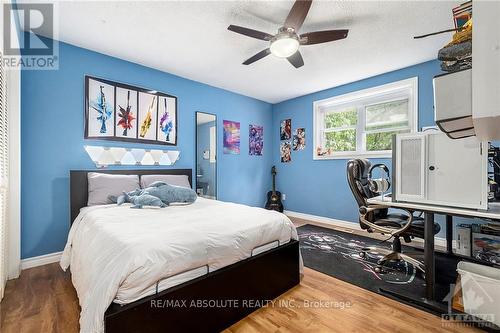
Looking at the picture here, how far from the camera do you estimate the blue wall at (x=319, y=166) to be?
10.2 ft

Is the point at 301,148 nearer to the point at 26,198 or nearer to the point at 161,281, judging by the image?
the point at 161,281

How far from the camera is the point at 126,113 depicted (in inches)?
117

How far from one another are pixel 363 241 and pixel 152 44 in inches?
146

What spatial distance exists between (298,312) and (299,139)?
3459 millimetres

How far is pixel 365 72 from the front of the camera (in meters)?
3.41

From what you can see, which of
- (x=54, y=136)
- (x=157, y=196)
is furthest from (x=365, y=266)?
(x=54, y=136)

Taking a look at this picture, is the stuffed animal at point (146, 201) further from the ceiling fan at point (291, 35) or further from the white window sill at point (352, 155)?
the white window sill at point (352, 155)

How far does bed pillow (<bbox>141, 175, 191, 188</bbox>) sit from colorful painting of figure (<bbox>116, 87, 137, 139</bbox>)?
64cm

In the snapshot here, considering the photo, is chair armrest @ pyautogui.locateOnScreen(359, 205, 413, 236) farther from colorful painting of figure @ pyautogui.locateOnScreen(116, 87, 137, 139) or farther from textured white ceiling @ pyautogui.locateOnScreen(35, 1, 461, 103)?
colorful painting of figure @ pyautogui.locateOnScreen(116, 87, 137, 139)

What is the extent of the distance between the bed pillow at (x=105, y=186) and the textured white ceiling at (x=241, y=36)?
1.55 m

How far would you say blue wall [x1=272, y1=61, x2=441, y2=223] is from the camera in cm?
311

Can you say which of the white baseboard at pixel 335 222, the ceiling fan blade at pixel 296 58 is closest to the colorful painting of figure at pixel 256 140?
the white baseboard at pixel 335 222

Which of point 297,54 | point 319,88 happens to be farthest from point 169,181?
point 319,88

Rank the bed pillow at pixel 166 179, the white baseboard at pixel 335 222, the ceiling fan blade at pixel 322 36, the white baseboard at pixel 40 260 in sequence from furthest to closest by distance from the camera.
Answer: the white baseboard at pixel 335 222
the bed pillow at pixel 166 179
the white baseboard at pixel 40 260
the ceiling fan blade at pixel 322 36
